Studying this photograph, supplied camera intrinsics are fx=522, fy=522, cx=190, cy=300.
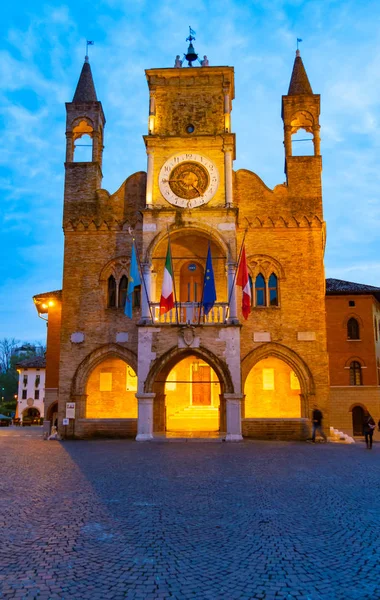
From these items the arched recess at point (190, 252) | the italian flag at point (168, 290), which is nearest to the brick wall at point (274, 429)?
the arched recess at point (190, 252)

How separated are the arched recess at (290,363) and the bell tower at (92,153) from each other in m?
9.84

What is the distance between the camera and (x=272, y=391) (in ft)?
78.2

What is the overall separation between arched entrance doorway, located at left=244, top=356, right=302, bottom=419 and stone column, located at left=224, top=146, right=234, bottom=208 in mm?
7339

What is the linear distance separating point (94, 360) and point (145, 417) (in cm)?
374

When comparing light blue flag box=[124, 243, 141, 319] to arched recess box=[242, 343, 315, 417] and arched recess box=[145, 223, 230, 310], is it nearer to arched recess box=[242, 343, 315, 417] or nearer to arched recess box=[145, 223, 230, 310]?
arched recess box=[145, 223, 230, 310]

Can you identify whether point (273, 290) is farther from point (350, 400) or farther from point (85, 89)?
Answer: point (85, 89)

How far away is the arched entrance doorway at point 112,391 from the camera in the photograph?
24109 mm

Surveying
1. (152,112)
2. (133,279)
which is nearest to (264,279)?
(133,279)

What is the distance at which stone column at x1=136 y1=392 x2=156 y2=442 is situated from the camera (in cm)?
2034

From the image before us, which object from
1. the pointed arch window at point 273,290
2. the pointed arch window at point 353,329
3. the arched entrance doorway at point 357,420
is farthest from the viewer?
the pointed arch window at point 353,329

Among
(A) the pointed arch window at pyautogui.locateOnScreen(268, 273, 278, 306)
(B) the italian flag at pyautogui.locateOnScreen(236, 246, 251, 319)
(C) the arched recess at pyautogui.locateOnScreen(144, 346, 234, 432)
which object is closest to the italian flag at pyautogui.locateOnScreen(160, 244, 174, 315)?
(C) the arched recess at pyautogui.locateOnScreen(144, 346, 234, 432)

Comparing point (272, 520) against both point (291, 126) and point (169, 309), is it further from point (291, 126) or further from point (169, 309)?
point (291, 126)

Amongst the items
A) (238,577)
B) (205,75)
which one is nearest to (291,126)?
(205,75)

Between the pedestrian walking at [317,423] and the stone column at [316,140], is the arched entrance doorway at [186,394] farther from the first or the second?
the stone column at [316,140]
